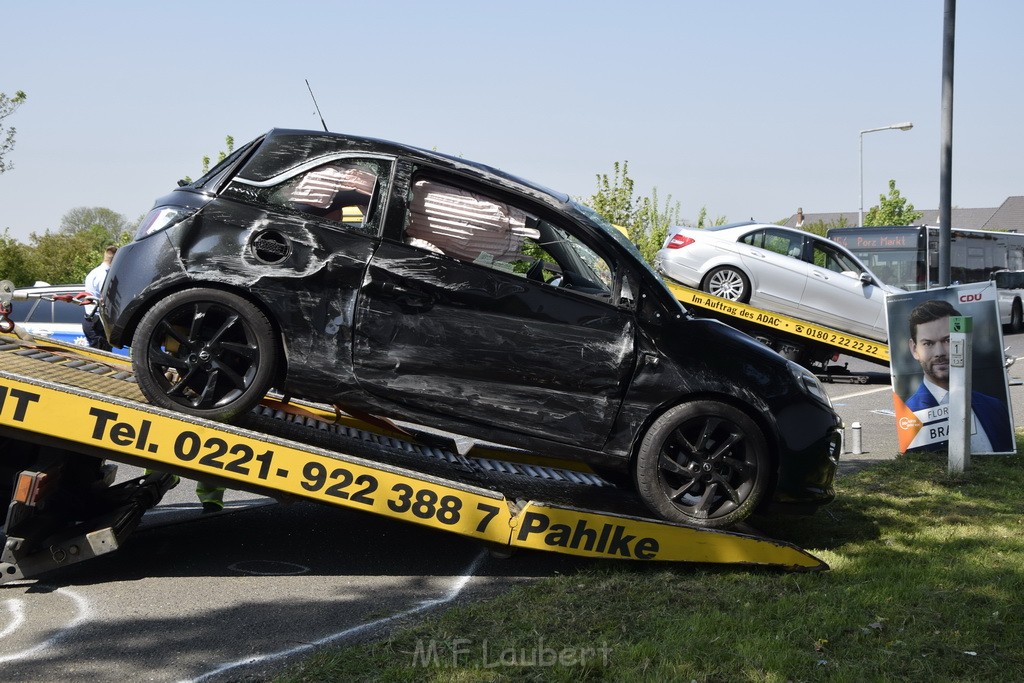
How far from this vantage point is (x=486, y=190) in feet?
19.5

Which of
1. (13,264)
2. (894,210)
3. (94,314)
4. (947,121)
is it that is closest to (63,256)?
(13,264)

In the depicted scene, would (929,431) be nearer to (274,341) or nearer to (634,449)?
(634,449)

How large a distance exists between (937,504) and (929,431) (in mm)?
1877

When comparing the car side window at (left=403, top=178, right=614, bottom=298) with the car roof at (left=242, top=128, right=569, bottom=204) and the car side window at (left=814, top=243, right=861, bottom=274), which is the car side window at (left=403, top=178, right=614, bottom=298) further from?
the car side window at (left=814, top=243, right=861, bottom=274)

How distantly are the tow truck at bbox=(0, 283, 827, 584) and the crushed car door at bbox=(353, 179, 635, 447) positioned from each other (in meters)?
0.47

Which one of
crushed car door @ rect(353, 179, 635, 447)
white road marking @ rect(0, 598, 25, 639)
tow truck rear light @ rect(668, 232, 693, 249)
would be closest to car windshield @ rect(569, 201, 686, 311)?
crushed car door @ rect(353, 179, 635, 447)

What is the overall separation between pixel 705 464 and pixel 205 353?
2793mm

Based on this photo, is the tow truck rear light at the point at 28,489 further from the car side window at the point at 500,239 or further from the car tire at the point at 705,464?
the car tire at the point at 705,464

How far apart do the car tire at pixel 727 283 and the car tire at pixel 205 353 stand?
1016cm

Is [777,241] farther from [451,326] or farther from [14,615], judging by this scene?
[14,615]

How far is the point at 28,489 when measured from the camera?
198 inches

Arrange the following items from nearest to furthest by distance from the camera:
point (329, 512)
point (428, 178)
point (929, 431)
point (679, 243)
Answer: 1. point (428, 178)
2. point (329, 512)
3. point (929, 431)
4. point (679, 243)

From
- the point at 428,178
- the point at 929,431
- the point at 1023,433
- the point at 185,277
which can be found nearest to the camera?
the point at 185,277

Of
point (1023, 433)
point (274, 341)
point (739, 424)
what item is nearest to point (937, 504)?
point (739, 424)
